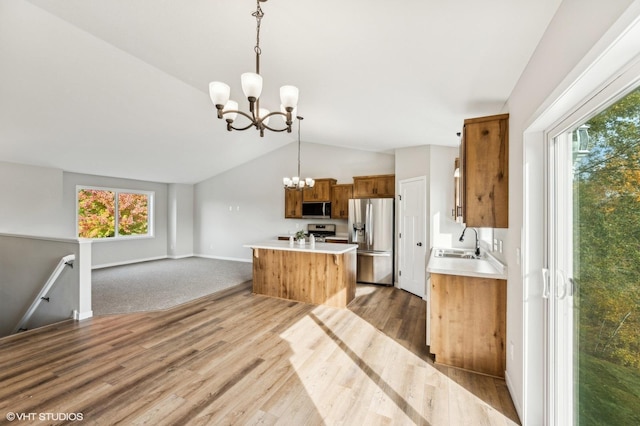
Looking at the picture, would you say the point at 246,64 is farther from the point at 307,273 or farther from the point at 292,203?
the point at 292,203

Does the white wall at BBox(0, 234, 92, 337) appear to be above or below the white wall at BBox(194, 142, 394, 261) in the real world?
below

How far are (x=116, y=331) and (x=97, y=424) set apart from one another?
5.48 ft

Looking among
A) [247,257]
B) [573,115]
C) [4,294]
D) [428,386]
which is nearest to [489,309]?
[428,386]

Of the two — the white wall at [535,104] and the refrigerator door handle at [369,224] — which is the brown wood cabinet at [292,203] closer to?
the refrigerator door handle at [369,224]

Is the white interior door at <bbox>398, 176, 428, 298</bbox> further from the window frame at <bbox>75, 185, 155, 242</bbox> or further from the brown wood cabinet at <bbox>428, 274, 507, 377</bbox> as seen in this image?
the window frame at <bbox>75, 185, 155, 242</bbox>

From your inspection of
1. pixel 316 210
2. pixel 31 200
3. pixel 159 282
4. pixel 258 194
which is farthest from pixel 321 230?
pixel 31 200

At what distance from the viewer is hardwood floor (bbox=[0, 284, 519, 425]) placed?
6.24ft

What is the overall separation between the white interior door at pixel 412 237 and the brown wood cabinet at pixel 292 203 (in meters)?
2.58

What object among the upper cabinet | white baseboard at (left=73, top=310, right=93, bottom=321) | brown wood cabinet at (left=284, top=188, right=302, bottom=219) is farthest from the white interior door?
white baseboard at (left=73, top=310, right=93, bottom=321)

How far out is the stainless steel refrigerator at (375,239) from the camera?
5.27m

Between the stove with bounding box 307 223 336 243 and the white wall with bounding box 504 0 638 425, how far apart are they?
4.26m

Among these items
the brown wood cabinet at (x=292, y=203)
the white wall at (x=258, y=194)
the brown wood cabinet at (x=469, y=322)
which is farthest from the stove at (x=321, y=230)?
the brown wood cabinet at (x=469, y=322)

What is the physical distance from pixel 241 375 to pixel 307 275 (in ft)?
6.71

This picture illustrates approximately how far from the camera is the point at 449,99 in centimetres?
272
